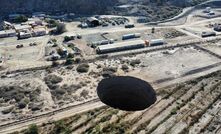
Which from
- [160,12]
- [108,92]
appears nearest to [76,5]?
[160,12]

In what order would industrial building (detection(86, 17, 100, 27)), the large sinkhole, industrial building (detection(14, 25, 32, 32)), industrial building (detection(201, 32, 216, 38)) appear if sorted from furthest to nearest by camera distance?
industrial building (detection(86, 17, 100, 27)), industrial building (detection(201, 32, 216, 38)), industrial building (detection(14, 25, 32, 32)), the large sinkhole

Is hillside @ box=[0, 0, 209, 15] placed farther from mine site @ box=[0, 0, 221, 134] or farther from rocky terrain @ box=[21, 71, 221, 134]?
rocky terrain @ box=[21, 71, 221, 134]

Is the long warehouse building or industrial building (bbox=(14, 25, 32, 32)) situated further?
industrial building (bbox=(14, 25, 32, 32))

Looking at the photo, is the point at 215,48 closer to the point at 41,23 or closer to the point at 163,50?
the point at 163,50

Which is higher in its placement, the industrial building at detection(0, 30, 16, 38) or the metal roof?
the industrial building at detection(0, 30, 16, 38)

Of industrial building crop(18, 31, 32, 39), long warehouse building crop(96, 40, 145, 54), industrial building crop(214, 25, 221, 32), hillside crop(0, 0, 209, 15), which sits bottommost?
long warehouse building crop(96, 40, 145, 54)

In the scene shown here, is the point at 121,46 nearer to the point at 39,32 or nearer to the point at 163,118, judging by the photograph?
the point at 39,32

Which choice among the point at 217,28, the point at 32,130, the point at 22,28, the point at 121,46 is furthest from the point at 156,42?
the point at 32,130

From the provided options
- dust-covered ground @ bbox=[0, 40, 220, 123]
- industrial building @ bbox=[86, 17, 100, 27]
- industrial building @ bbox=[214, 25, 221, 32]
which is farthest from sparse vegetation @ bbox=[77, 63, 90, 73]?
industrial building @ bbox=[214, 25, 221, 32]
